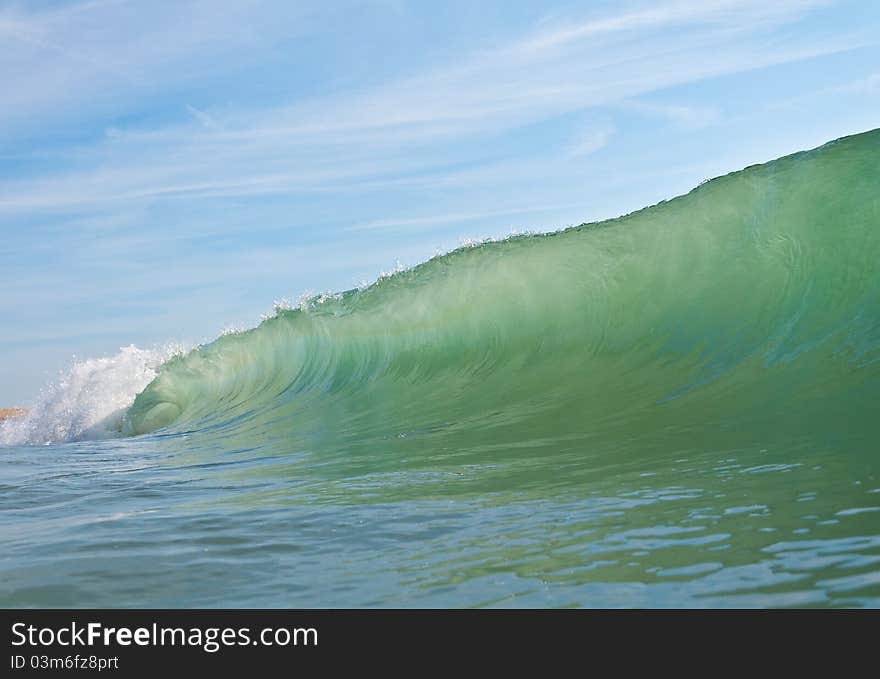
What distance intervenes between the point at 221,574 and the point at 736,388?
4.49m

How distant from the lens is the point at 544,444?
19.0ft

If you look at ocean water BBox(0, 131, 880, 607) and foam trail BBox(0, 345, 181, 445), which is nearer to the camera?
ocean water BBox(0, 131, 880, 607)

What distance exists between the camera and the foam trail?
15.7 metres

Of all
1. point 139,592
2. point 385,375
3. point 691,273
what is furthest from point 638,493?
point 385,375

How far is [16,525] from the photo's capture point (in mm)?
4391

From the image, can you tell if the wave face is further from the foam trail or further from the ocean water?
the foam trail

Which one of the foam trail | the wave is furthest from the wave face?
the foam trail

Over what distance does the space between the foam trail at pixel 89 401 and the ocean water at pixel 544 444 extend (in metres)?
3.22

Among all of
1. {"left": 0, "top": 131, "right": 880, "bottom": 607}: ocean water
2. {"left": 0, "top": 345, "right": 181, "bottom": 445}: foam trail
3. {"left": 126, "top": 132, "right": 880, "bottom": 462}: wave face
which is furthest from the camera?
{"left": 0, "top": 345, "right": 181, "bottom": 445}: foam trail

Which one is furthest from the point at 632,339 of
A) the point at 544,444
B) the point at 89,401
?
the point at 89,401

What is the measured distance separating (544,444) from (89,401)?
12.6 meters

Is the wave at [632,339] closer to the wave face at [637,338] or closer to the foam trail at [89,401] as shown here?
the wave face at [637,338]

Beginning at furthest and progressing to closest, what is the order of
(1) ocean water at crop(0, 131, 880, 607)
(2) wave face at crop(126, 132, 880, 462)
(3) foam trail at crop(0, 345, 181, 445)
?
(3) foam trail at crop(0, 345, 181, 445) → (2) wave face at crop(126, 132, 880, 462) → (1) ocean water at crop(0, 131, 880, 607)

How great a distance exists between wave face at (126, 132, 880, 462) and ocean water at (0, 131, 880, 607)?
3cm
